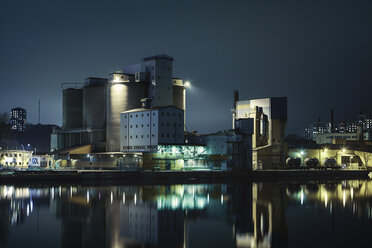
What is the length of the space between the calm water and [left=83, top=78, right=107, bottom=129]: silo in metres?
31.4

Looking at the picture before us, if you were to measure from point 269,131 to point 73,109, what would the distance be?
1199 inches

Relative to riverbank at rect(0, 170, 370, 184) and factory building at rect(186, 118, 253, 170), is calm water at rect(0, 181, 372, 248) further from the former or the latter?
factory building at rect(186, 118, 253, 170)

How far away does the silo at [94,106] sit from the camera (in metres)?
75.7

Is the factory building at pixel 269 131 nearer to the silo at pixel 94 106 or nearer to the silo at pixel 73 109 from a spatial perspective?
the silo at pixel 94 106

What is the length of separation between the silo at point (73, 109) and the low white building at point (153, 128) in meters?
15.4

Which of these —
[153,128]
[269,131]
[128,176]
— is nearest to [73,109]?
[153,128]

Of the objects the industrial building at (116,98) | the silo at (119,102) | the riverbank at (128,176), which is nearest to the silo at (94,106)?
the industrial building at (116,98)

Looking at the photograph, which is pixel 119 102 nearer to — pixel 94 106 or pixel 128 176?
pixel 94 106

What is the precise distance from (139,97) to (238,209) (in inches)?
1579

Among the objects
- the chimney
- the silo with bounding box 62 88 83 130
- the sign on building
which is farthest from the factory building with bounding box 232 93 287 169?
the sign on building

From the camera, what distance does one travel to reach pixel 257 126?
240 ft

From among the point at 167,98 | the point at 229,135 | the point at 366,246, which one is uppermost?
the point at 167,98

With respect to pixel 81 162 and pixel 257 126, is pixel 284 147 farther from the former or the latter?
pixel 81 162

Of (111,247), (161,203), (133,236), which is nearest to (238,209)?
(161,203)
